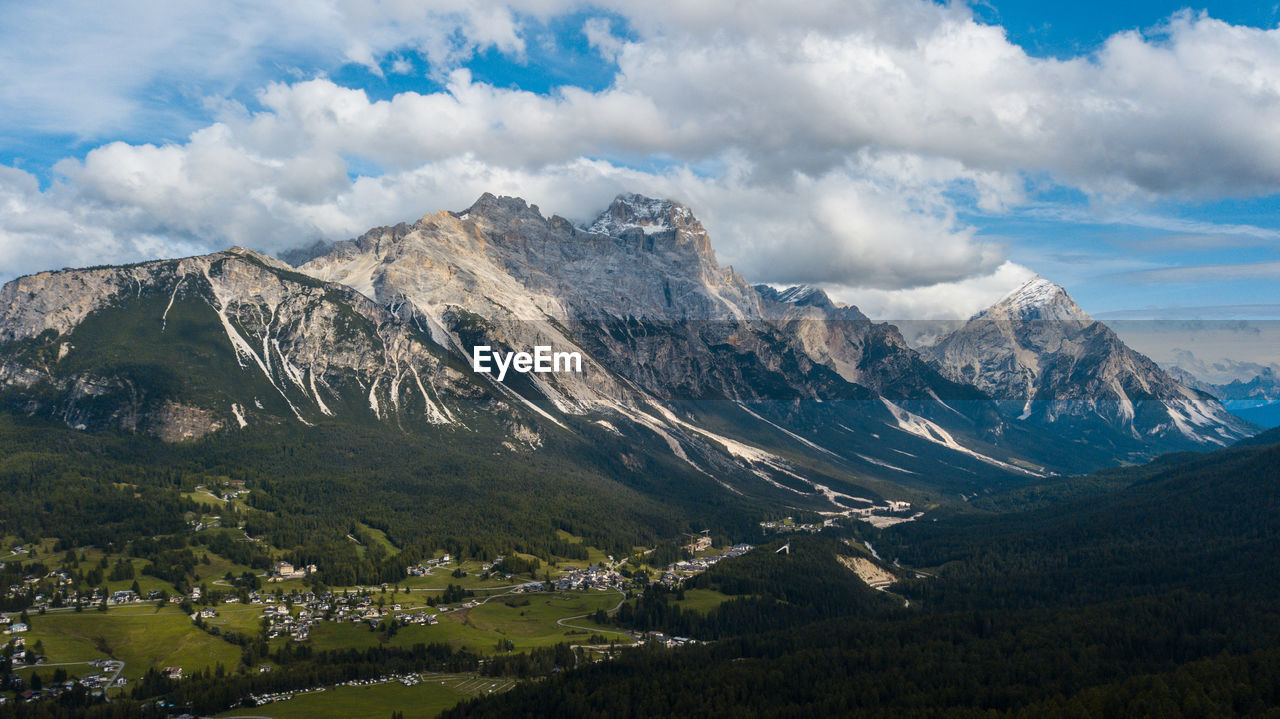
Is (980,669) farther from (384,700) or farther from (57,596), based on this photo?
(57,596)

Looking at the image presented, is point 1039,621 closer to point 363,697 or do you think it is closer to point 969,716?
point 969,716

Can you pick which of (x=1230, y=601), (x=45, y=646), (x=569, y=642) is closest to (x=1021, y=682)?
(x=1230, y=601)

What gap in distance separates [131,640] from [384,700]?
5583 centimetres

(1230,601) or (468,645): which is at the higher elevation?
(1230,601)

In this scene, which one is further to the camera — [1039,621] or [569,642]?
[569,642]

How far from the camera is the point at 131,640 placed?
569 feet

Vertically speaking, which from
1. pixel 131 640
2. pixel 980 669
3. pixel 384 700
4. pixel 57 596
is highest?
pixel 980 669

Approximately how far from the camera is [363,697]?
506ft

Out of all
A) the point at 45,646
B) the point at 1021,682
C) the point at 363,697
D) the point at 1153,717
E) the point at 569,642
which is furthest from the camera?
the point at 569,642

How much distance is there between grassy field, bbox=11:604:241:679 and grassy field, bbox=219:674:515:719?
2498cm

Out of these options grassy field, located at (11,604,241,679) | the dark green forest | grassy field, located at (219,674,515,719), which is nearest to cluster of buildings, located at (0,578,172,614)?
grassy field, located at (11,604,241,679)

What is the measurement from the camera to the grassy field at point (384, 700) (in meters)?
146

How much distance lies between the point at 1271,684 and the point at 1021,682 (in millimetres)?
32042

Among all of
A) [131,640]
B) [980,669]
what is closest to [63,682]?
[131,640]
